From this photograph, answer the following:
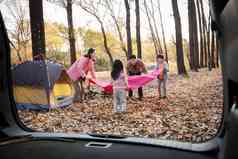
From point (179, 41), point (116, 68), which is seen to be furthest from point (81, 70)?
point (179, 41)

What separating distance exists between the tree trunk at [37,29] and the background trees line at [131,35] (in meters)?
0.07

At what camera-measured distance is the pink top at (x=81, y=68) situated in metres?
3.25

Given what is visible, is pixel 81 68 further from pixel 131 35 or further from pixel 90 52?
pixel 131 35

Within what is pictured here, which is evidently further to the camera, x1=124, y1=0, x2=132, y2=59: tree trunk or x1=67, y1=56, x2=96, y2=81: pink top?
x1=67, y1=56, x2=96, y2=81: pink top

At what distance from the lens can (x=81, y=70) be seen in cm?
331

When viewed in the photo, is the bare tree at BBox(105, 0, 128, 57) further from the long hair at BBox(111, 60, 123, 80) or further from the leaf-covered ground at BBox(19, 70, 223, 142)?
the leaf-covered ground at BBox(19, 70, 223, 142)

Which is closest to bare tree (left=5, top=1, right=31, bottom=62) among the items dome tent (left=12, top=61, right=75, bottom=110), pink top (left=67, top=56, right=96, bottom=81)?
dome tent (left=12, top=61, right=75, bottom=110)

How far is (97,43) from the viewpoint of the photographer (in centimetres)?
326

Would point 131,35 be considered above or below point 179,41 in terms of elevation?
above

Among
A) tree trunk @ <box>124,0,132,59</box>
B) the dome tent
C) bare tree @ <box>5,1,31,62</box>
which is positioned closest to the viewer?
tree trunk @ <box>124,0,132,59</box>

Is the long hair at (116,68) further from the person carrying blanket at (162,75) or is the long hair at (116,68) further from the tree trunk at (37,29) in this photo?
the tree trunk at (37,29)

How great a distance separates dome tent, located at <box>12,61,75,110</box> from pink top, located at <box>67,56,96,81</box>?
3.6 inches

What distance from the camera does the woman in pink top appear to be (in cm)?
325

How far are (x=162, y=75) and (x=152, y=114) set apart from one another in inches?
15.8
